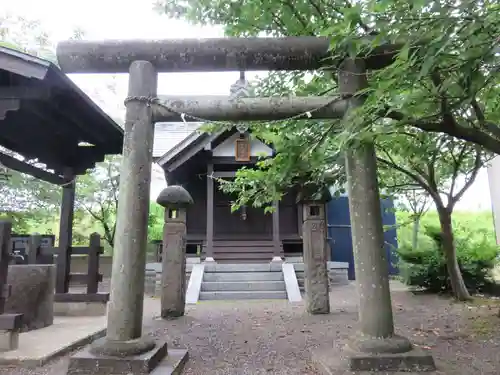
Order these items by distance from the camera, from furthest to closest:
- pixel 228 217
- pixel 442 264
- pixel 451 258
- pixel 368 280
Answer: pixel 228 217 → pixel 442 264 → pixel 451 258 → pixel 368 280

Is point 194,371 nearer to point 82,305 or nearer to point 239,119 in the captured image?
point 239,119

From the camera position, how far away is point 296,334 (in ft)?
19.5

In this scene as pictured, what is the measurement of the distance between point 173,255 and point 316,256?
2.97 m

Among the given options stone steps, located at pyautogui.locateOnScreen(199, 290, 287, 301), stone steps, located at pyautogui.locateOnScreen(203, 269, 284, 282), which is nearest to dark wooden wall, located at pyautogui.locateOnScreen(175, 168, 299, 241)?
stone steps, located at pyautogui.locateOnScreen(203, 269, 284, 282)

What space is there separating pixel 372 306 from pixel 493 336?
2.80 m

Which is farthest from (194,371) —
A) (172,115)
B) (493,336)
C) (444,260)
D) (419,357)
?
(444,260)

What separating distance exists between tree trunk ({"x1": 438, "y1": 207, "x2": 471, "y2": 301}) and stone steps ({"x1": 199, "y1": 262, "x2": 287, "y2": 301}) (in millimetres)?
3956

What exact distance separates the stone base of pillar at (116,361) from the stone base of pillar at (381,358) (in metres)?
1.67

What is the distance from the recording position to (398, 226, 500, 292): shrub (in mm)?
9273

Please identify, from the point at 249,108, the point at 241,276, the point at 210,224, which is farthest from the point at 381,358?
the point at 210,224

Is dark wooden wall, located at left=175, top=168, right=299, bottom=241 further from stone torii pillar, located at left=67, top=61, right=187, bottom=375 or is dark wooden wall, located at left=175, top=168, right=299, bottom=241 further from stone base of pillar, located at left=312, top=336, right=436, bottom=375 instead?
stone base of pillar, located at left=312, top=336, right=436, bottom=375

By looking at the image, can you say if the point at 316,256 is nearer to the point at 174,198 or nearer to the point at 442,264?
the point at 174,198

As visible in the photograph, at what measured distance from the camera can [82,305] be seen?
22.6ft

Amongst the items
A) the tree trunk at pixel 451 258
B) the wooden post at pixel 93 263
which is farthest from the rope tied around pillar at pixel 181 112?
the tree trunk at pixel 451 258
